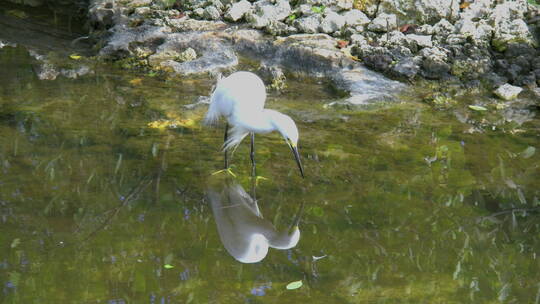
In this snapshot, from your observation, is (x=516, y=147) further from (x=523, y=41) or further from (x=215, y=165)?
(x=215, y=165)

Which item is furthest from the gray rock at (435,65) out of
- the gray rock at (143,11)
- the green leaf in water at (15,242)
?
the green leaf in water at (15,242)

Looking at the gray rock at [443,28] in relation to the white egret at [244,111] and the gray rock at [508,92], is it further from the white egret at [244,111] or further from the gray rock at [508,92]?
the white egret at [244,111]

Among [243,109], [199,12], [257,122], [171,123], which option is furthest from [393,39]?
[257,122]

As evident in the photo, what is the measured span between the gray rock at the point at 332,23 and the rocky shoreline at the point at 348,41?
12mm

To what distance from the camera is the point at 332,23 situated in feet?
26.5

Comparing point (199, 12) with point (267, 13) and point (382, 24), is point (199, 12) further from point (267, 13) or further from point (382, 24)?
point (382, 24)

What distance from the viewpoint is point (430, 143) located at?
237 inches

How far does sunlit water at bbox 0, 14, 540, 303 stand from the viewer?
390 cm

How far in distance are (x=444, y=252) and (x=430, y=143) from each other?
1862mm

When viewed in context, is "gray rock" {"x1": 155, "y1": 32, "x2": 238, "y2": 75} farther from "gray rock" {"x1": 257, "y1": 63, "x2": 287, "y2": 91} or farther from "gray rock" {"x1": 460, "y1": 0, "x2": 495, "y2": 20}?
"gray rock" {"x1": 460, "y1": 0, "x2": 495, "y2": 20}

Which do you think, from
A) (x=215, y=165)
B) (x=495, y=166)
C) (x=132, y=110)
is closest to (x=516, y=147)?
(x=495, y=166)

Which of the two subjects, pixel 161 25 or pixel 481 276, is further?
pixel 161 25

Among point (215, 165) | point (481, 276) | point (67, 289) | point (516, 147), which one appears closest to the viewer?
point (67, 289)

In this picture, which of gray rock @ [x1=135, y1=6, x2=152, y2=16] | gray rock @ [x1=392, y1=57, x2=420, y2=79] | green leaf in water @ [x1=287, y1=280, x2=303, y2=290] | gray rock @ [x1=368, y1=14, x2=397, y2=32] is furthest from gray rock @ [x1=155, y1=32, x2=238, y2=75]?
green leaf in water @ [x1=287, y1=280, x2=303, y2=290]
